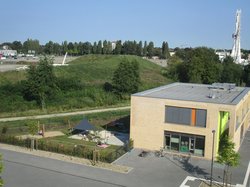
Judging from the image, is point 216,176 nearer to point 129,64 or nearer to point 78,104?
point 78,104

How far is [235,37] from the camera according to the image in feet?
400

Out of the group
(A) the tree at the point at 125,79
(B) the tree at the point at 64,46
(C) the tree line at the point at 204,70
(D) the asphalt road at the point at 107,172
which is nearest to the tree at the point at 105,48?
(B) the tree at the point at 64,46

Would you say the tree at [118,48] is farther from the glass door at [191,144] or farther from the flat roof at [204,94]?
the glass door at [191,144]

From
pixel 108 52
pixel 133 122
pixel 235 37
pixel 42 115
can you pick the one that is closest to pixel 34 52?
pixel 108 52

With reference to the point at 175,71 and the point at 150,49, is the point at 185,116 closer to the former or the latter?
the point at 175,71

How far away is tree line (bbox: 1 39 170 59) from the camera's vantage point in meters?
136

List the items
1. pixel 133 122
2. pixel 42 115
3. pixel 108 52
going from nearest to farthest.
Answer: pixel 133 122, pixel 42 115, pixel 108 52

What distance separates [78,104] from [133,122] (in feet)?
73.8

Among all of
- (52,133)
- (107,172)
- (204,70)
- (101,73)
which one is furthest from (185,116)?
(204,70)

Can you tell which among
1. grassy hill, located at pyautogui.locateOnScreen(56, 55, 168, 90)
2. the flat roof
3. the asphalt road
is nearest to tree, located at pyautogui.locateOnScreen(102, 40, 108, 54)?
grassy hill, located at pyautogui.locateOnScreen(56, 55, 168, 90)

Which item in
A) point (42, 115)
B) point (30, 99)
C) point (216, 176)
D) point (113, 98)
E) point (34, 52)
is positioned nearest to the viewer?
point (216, 176)

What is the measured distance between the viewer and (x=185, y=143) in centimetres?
3053

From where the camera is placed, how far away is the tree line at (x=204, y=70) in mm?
75875

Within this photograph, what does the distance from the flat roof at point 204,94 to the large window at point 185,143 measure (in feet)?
10.4
